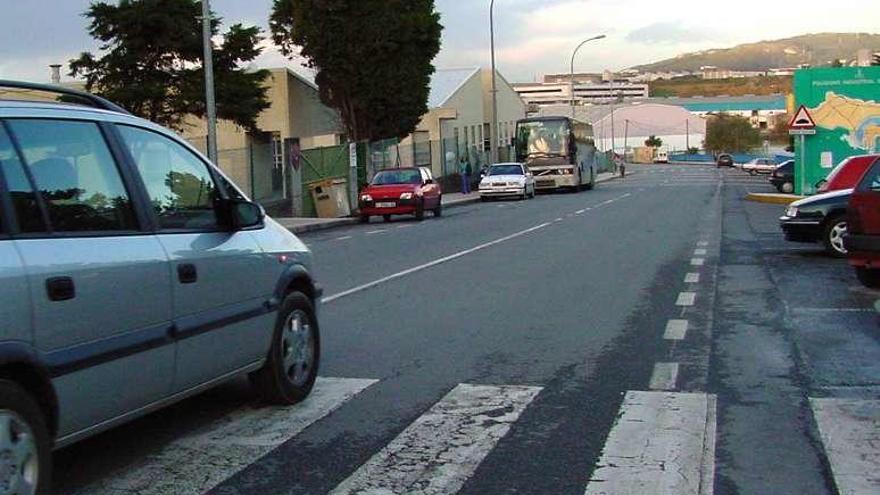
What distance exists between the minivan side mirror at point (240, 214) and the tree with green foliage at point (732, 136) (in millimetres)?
138964

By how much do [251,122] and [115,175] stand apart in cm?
2599

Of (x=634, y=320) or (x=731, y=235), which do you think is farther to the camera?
(x=731, y=235)

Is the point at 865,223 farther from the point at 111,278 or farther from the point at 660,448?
the point at 111,278

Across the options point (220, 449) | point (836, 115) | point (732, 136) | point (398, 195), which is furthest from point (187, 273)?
point (732, 136)

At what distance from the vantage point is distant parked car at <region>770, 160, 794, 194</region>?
44.5 m

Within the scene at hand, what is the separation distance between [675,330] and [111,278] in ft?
20.0

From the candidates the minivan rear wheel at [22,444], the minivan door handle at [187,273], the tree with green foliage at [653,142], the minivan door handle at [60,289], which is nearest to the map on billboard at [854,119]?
the minivan door handle at [187,273]

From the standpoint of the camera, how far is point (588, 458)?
563 cm

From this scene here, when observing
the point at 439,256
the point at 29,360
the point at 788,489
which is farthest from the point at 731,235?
the point at 29,360

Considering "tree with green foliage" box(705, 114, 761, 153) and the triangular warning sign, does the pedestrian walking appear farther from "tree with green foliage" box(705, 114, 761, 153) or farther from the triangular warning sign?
"tree with green foliage" box(705, 114, 761, 153)

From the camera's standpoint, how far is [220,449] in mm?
5793

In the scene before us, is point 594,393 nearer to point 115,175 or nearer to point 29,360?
point 115,175

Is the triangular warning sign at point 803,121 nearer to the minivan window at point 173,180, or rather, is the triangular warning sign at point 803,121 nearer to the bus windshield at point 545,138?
the bus windshield at point 545,138

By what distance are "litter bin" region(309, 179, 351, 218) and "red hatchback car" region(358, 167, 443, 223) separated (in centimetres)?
155
